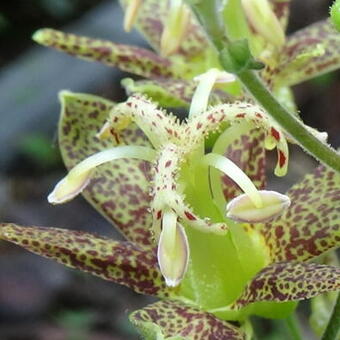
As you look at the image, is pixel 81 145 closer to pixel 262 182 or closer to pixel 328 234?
pixel 262 182

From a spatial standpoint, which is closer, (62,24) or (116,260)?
(116,260)

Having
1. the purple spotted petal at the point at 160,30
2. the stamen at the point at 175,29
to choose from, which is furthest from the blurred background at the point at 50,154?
the stamen at the point at 175,29

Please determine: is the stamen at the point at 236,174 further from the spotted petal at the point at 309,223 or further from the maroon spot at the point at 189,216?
the spotted petal at the point at 309,223

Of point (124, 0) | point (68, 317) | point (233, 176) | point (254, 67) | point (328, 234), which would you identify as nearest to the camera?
point (254, 67)

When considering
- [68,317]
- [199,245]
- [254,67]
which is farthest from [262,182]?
[68,317]

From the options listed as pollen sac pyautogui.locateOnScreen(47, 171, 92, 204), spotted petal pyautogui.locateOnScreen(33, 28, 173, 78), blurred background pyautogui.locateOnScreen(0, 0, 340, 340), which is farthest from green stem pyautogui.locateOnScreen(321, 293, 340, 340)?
blurred background pyautogui.locateOnScreen(0, 0, 340, 340)

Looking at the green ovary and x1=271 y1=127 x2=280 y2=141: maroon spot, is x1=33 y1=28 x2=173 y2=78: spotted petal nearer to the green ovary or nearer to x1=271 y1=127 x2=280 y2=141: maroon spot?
the green ovary

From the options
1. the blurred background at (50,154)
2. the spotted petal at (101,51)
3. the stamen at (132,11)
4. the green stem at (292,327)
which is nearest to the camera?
the green stem at (292,327)
